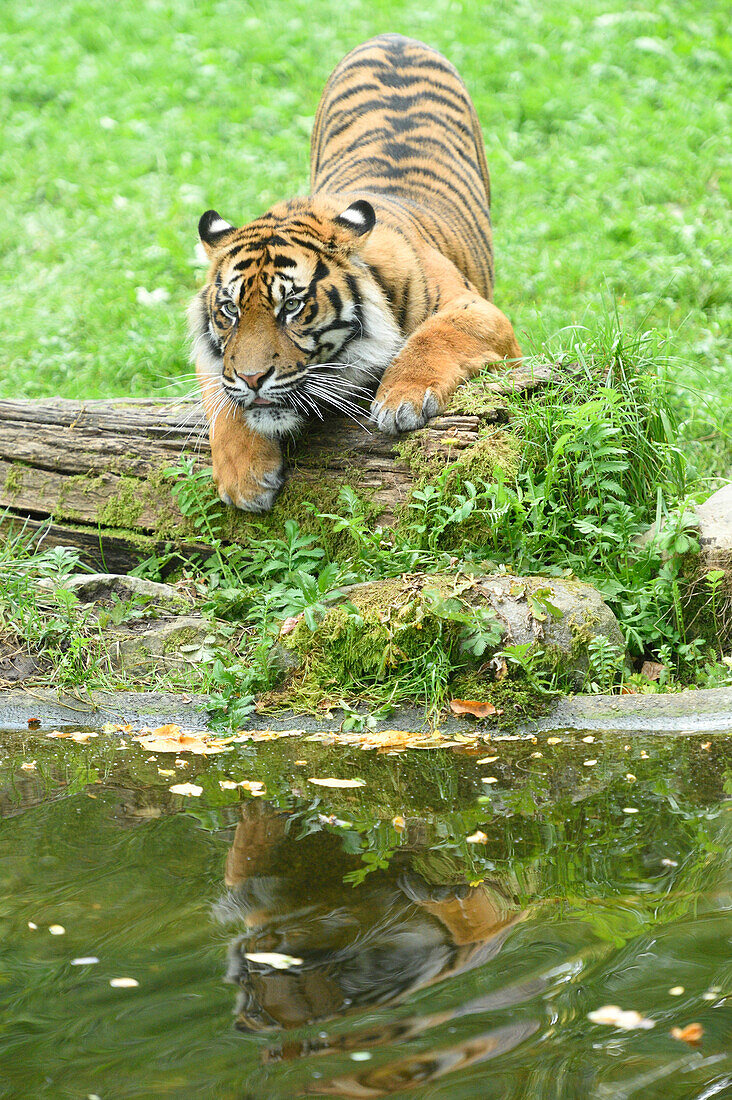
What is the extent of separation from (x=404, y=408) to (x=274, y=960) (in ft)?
8.05

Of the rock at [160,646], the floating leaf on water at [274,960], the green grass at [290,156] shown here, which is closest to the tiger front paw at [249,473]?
the rock at [160,646]

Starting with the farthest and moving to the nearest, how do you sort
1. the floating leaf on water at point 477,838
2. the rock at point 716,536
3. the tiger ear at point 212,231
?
the tiger ear at point 212,231
the rock at point 716,536
the floating leaf on water at point 477,838

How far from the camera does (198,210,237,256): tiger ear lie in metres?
4.47

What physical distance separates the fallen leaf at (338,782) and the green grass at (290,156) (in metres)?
2.55

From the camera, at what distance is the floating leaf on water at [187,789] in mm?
3062

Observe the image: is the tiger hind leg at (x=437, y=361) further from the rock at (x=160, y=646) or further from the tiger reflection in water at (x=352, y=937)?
the tiger reflection in water at (x=352, y=937)

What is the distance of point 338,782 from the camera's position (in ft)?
10.2

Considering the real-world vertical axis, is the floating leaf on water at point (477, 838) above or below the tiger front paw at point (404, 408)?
below

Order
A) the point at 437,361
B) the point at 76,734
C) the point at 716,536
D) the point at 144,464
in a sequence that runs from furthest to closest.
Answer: the point at 144,464
the point at 437,361
the point at 716,536
the point at 76,734

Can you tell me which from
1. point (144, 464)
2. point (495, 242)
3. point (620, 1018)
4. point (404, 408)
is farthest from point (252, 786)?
point (495, 242)

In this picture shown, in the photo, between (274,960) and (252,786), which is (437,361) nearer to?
(252,786)

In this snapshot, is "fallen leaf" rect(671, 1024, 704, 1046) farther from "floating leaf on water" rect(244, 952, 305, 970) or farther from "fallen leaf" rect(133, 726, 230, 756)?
"fallen leaf" rect(133, 726, 230, 756)

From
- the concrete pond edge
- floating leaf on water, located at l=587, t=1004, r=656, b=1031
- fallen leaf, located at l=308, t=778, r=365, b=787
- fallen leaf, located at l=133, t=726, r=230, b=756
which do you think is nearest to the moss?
the concrete pond edge

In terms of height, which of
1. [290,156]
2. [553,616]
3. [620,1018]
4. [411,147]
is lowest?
[553,616]
